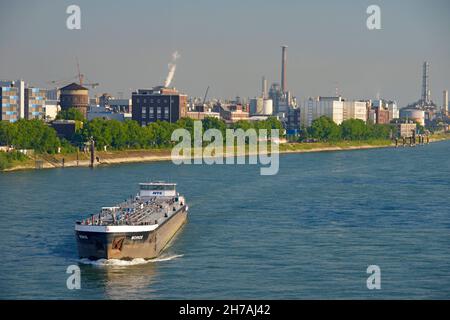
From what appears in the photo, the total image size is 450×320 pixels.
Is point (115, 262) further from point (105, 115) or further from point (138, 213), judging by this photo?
point (105, 115)

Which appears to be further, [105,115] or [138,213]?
[105,115]

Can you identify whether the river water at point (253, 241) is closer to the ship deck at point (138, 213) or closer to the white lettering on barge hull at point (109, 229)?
the white lettering on barge hull at point (109, 229)

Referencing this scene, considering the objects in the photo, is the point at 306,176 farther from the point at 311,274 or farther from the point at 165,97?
the point at 165,97

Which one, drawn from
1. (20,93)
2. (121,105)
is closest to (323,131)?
(121,105)

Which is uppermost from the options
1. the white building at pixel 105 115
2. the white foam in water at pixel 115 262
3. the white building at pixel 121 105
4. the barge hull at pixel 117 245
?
the white building at pixel 121 105

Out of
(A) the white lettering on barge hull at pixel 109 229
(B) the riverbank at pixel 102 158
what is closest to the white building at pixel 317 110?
(B) the riverbank at pixel 102 158

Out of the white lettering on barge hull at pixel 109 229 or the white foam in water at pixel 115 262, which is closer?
the white foam in water at pixel 115 262

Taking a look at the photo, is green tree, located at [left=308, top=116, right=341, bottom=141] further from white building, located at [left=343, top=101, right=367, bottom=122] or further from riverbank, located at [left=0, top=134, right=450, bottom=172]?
white building, located at [left=343, top=101, right=367, bottom=122]
